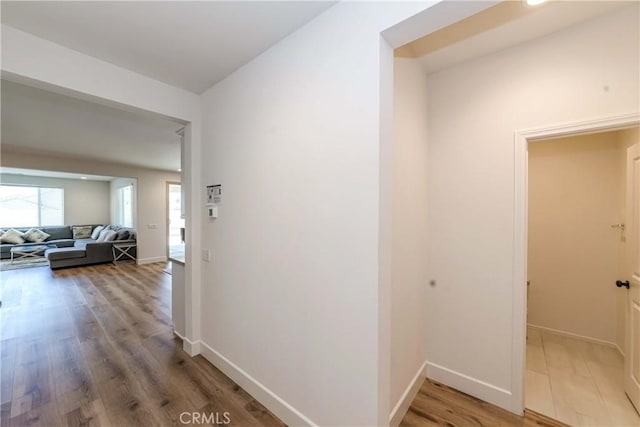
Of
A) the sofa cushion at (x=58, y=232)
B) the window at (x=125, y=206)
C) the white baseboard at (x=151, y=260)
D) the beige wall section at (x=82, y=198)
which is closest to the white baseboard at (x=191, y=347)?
the white baseboard at (x=151, y=260)

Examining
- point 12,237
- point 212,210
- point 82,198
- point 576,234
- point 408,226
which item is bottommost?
point 12,237

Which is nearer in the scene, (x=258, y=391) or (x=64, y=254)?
(x=258, y=391)

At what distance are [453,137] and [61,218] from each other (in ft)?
38.4

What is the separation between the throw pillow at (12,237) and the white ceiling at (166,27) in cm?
890

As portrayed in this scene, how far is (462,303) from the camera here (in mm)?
2061

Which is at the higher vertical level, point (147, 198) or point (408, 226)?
point (147, 198)

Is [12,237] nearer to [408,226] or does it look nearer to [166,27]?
[166,27]

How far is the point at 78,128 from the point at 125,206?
5.96 m

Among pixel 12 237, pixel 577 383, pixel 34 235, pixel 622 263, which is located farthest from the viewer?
pixel 34 235

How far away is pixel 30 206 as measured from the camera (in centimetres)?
810

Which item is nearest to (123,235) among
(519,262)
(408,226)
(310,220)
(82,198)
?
(82,198)

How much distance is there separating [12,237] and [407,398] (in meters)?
10.8

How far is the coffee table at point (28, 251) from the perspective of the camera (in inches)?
269

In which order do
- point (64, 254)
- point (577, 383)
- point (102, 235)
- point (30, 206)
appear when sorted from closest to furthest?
point (577, 383) → point (64, 254) → point (102, 235) → point (30, 206)
